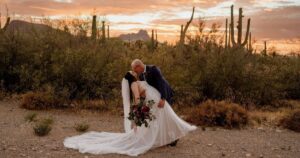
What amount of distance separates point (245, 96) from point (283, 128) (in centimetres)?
353

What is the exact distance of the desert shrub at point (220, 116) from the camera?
12.2m

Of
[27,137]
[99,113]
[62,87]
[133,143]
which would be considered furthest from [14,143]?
[62,87]

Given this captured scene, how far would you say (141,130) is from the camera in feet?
29.4

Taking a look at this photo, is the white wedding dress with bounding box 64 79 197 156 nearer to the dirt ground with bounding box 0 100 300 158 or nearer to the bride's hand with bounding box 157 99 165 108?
the bride's hand with bounding box 157 99 165 108

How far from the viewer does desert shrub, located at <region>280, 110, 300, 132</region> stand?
40.1 feet

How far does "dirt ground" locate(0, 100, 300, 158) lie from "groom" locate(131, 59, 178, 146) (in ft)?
3.58

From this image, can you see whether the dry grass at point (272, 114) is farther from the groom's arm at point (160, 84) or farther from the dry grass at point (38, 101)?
the dry grass at point (38, 101)

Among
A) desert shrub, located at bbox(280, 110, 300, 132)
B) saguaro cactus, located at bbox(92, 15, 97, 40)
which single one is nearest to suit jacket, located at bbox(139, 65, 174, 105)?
desert shrub, located at bbox(280, 110, 300, 132)

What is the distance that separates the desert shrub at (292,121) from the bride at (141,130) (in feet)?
14.1

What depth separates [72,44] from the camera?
16203 millimetres

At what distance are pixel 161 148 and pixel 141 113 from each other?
111 centimetres

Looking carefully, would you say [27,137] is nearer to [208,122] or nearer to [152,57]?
[208,122]

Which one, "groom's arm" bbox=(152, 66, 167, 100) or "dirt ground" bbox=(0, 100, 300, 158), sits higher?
"groom's arm" bbox=(152, 66, 167, 100)

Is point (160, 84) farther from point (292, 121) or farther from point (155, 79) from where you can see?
point (292, 121)
